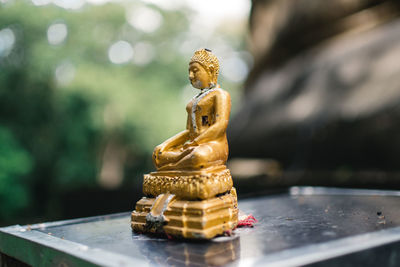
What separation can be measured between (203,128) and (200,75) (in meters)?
0.33

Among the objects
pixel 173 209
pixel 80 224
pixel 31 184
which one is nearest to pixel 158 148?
pixel 173 209

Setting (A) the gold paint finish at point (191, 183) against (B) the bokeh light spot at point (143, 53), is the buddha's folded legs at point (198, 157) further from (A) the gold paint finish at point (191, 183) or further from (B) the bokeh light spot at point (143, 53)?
(B) the bokeh light spot at point (143, 53)

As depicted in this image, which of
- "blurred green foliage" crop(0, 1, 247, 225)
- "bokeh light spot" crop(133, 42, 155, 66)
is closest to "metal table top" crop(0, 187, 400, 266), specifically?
"blurred green foliage" crop(0, 1, 247, 225)

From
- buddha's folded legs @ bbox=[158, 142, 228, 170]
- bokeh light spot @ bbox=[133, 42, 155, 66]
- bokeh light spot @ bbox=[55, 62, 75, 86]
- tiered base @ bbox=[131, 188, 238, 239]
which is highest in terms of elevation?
bokeh light spot @ bbox=[133, 42, 155, 66]

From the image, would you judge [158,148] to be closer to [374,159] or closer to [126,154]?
[374,159]

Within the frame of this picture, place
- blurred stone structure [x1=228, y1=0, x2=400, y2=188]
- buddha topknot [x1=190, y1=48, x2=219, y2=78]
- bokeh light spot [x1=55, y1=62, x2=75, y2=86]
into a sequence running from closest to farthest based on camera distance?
buddha topknot [x1=190, y1=48, x2=219, y2=78] < blurred stone structure [x1=228, y1=0, x2=400, y2=188] < bokeh light spot [x1=55, y1=62, x2=75, y2=86]

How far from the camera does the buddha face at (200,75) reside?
2.20m

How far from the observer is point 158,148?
2195mm

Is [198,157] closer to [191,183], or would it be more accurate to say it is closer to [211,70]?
[191,183]

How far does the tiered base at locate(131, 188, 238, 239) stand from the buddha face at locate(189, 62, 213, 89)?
697mm

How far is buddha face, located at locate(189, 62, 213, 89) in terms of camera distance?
7.20ft

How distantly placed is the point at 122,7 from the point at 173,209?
9579 millimetres

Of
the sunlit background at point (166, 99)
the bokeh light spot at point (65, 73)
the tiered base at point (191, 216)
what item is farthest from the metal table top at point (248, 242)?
the bokeh light spot at point (65, 73)

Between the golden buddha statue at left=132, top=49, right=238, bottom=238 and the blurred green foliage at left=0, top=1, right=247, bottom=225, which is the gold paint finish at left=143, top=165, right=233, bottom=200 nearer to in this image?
the golden buddha statue at left=132, top=49, right=238, bottom=238
